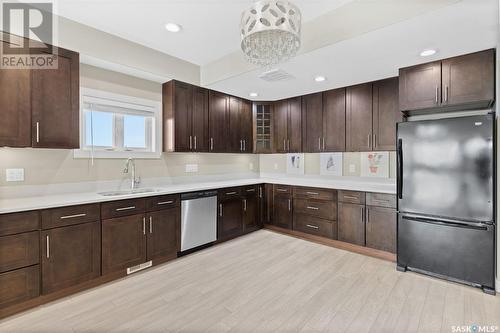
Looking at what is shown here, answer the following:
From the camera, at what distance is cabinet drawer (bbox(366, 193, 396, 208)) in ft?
10.1

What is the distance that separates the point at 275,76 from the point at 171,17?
1.42 m

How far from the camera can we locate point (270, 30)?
170cm

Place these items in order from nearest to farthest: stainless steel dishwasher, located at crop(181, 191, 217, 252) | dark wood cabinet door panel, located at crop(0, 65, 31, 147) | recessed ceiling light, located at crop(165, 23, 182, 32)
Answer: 1. dark wood cabinet door panel, located at crop(0, 65, 31, 147)
2. recessed ceiling light, located at crop(165, 23, 182, 32)
3. stainless steel dishwasher, located at crop(181, 191, 217, 252)

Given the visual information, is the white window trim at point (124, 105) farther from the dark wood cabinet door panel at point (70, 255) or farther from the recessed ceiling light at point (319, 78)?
the recessed ceiling light at point (319, 78)

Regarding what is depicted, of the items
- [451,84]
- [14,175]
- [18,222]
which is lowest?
[18,222]

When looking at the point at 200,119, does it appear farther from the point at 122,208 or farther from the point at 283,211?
the point at 283,211

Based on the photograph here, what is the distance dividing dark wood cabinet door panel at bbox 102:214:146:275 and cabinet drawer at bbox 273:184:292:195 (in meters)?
2.34

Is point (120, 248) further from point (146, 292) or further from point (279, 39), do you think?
point (279, 39)

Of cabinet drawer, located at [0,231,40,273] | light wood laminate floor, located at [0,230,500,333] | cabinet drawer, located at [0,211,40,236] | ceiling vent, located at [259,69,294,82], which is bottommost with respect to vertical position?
light wood laminate floor, located at [0,230,500,333]

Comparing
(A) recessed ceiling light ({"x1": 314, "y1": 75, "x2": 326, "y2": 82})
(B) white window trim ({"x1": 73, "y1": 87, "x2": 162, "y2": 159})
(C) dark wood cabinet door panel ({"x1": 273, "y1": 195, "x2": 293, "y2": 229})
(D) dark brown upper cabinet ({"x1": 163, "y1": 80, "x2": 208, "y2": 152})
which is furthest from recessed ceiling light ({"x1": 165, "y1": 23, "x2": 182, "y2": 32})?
(C) dark wood cabinet door panel ({"x1": 273, "y1": 195, "x2": 293, "y2": 229})

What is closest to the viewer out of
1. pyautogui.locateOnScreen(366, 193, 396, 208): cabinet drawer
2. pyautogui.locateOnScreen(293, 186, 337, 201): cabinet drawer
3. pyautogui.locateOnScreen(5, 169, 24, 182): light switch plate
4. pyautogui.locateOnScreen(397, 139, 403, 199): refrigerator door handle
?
pyautogui.locateOnScreen(5, 169, 24, 182): light switch plate

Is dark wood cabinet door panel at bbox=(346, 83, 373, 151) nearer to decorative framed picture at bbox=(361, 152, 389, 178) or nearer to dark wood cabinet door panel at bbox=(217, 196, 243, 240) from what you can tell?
decorative framed picture at bbox=(361, 152, 389, 178)

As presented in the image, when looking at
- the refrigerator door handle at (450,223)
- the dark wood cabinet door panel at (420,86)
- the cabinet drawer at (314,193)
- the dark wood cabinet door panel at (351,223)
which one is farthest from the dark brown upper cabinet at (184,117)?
the refrigerator door handle at (450,223)

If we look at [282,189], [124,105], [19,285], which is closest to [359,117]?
[282,189]
